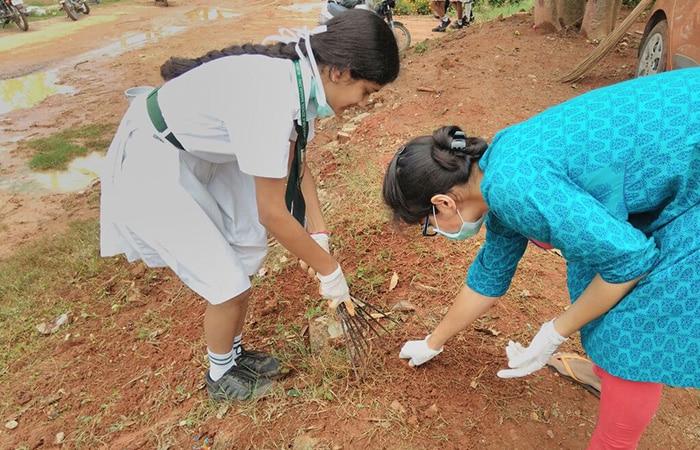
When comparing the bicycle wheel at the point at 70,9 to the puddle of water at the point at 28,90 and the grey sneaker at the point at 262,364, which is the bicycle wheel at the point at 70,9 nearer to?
the puddle of water at the point at 28,90

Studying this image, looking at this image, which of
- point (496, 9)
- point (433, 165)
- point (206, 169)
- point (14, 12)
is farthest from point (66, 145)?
point (14, 12)

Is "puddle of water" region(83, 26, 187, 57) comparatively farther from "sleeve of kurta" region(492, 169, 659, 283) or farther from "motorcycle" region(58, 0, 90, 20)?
"sleeve of kurta" region(492, 169, 659, 283)

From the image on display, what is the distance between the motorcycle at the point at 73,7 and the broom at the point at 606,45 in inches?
442

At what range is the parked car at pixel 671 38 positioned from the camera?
3.16 meters

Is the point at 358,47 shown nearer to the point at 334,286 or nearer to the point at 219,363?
the point at 334,286

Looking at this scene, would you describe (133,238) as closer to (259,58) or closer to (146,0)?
(259,58)

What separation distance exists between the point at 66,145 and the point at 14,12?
728 centimetres

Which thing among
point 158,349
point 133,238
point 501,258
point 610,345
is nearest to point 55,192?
point 158,349

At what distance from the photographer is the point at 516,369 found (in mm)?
1684

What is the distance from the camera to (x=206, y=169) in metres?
1.72

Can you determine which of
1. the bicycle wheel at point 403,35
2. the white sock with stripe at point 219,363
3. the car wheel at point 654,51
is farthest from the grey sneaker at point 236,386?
the bicycle wheel at point 403,35

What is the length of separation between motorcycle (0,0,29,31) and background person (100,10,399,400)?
11369 millimetres

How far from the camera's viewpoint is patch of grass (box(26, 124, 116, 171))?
5152mm

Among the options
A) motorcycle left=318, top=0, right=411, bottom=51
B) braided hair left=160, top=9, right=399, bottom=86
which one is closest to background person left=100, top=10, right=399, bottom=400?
braided hair left=160, top=9, right=399, bottom=86
